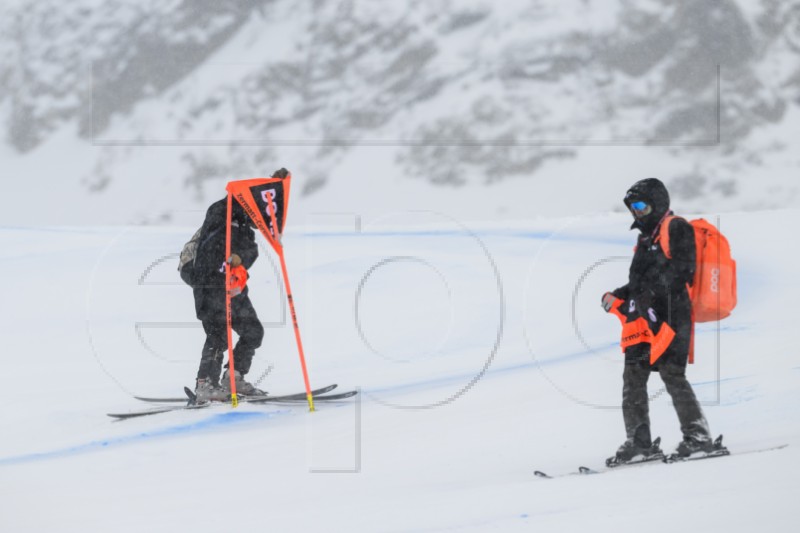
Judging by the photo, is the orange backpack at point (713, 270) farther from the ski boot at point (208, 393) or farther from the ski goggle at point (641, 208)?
the ski boot at point (208, 393)

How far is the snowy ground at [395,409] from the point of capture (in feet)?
14.2

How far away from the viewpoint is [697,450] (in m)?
4.76

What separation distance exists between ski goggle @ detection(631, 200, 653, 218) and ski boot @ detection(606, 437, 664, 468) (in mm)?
1071

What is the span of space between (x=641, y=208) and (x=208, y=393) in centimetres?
343

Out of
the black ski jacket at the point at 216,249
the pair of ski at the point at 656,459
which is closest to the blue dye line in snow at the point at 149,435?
the black ski jacket at the point at 216,249

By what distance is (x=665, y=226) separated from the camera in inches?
183

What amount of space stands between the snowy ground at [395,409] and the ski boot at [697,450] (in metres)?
0.10

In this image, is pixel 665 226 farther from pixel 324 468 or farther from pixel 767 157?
pixel 767 157

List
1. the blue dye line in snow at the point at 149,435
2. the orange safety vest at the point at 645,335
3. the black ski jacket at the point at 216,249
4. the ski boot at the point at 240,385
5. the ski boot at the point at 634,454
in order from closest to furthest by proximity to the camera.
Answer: the orange safety vest at the point at 645,335, the ski boot at the point at 634,454, the blue dye line in snow at the point at 149,435, the black ski jacket at the point at 216,249, the ski boot at the point at 240,385

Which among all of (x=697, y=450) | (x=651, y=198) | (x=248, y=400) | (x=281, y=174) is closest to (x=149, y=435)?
(x=248, y=400)

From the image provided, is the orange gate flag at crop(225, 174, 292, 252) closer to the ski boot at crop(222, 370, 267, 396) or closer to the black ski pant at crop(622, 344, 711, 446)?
the ski boot at crop(222, 370, 267, 396)

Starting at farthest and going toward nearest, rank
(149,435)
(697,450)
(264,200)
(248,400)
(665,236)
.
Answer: (248,400) → (264,200) → (149,435) → (697,450) → (665,236)

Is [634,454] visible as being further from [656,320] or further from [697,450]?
[656,320]

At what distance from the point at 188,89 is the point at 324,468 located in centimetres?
4685
